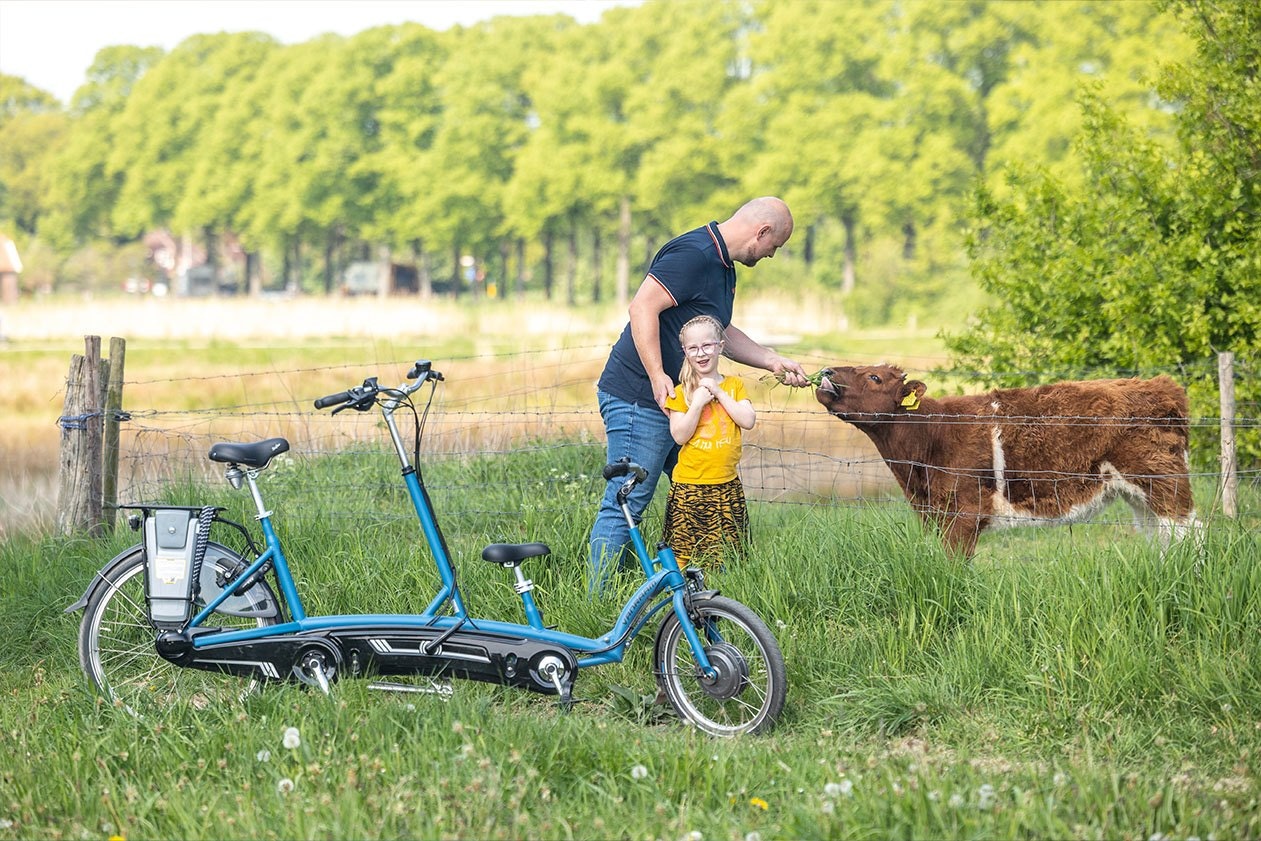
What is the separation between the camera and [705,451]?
5.30 m

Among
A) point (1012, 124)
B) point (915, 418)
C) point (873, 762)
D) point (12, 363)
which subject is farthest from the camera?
point (1012, 124)

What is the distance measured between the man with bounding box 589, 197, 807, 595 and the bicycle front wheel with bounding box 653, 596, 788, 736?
0.78 metres

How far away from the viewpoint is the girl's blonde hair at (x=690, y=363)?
17.0 feet

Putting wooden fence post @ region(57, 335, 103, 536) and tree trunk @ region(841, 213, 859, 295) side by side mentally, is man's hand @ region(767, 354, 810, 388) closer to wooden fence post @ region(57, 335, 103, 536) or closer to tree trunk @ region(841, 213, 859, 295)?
wooden fence post @ region(57, 335, 103, 536)

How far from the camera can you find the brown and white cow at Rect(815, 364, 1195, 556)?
642cm

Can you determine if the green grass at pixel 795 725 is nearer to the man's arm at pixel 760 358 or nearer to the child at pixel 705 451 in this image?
the child at pixel 705 451

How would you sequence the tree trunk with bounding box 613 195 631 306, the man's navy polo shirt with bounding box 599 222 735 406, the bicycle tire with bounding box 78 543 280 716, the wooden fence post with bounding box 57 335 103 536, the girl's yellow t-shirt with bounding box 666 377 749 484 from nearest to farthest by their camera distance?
the bicycle tire with bounding box 78 543 280 716 < the girl's yellow t-shirt with bounding box 666 377 749 484 < the man's navy polo shirt with bounding box 599 222 735 406 < the wooden fence post with bounding box 57 335 103 536 < the tree trunk with bounding box 613 195 631 306

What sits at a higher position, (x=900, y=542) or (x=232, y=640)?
(x=900, y=542)

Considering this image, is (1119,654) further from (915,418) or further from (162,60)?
(162,60)

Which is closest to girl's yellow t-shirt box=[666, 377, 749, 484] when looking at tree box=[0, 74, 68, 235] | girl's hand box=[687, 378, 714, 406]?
girl's hand box=[687, 378, 714, 406]

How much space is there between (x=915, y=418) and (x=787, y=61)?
33.9 meters

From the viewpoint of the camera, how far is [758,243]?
17.9ft

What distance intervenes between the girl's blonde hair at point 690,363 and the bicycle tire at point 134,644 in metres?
1.90

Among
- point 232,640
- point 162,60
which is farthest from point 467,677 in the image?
point 162,60
